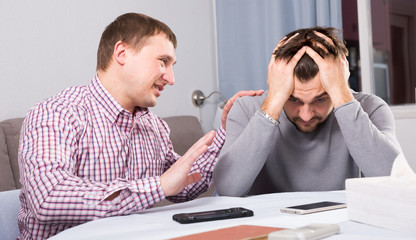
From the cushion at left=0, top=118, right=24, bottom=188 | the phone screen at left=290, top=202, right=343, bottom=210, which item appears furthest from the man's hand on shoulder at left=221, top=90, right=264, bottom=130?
the cushion at left=0, top=118, right=24, bottom=188

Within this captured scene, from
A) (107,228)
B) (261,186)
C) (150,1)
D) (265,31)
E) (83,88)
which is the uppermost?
(150,1)

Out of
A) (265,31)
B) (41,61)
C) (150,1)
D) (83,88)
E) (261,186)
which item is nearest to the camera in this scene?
(83,88)

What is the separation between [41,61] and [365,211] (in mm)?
1878

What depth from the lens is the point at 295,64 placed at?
149cm

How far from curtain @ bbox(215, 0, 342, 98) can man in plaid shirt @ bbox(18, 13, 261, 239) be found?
5.06 ft

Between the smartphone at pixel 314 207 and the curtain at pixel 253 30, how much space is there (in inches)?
81.7

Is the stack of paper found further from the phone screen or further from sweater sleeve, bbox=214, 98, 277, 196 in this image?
sweater sleeve, bbox=214, 98, 277, 196

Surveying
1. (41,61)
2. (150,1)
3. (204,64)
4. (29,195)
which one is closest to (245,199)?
(29,195)

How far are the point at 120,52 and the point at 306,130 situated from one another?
0.65m

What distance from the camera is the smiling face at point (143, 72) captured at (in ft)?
4.93

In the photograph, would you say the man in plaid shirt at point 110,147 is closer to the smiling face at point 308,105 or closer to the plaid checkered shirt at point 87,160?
the plaid checkered shirt at point 87,160

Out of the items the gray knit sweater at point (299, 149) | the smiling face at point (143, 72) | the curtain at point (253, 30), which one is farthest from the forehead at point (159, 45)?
the curtain at point (253, 30)

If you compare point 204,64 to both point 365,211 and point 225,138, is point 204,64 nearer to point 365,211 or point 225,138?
point 225,138

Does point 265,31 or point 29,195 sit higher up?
point 265,31
